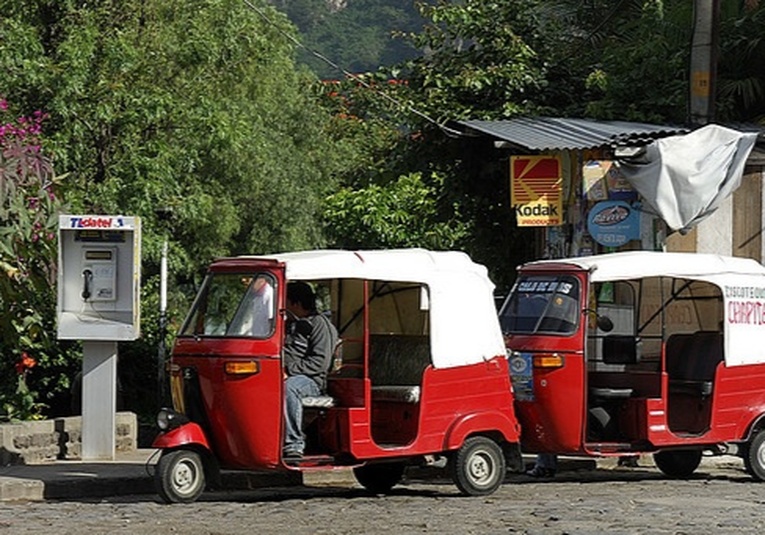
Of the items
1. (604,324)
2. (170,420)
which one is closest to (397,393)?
(170,420)

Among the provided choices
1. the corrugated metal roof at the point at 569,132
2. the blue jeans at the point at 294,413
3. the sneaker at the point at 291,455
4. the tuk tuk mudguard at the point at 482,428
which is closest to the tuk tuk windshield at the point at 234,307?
the blue jeans at the point at 294,413

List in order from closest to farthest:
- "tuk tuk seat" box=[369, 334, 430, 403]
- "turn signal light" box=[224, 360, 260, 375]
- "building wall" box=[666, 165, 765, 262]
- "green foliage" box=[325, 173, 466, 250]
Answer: "turn signal light" box=[224, 360, 260, 375] → "tuk tuk seat" box=[369, 334, 430, 403] → "building wall" box=[666, 165, 765, 262] → "green foliage" box=[325, 173, 466, 250]

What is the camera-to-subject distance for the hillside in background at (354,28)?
8569cm

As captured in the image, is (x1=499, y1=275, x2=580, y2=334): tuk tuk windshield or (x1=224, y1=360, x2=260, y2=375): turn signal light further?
(x1=499, y1=275, x2=580, y2=334): tuk tuk windshield

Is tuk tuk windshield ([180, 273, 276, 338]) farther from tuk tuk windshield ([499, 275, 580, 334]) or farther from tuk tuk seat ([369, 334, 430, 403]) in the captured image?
tuk tuk windshield ([499, 275, 580, 334])

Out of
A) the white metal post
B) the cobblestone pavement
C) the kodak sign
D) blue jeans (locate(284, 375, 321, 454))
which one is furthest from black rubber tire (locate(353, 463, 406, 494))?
the kodak sign

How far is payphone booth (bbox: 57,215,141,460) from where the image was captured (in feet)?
50.8

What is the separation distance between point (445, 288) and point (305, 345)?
1.39 metres

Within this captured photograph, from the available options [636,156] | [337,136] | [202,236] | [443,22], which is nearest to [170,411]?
[636,156]

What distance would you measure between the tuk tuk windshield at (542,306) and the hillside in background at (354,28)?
64.1m

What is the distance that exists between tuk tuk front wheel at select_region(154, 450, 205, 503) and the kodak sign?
21.1 ft

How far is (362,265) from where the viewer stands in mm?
13484

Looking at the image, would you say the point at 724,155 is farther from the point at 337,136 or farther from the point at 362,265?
the point at 337,136

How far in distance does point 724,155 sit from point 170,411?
24.6 feet
